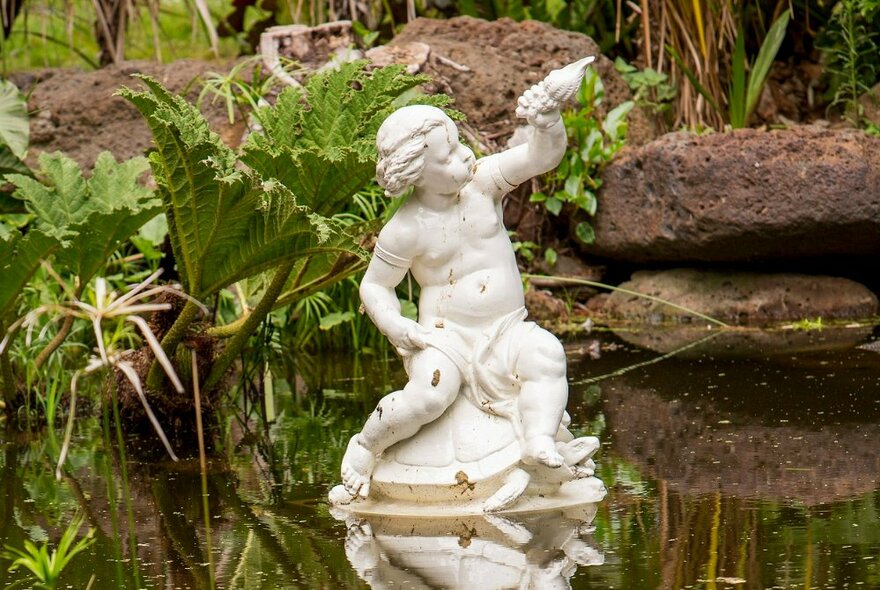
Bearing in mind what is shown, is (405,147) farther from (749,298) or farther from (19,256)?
(749,298)

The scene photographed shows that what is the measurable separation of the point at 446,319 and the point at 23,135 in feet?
11.6

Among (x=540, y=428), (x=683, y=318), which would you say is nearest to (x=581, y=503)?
(x=540, y=428)

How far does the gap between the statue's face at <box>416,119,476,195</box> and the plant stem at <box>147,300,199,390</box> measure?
1.28 m

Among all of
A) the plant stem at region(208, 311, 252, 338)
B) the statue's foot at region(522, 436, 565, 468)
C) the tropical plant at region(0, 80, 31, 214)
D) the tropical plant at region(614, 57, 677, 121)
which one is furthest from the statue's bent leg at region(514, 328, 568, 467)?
the tropical plant at region(614, 57, 677, 121)

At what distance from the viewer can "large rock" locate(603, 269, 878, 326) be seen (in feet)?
23.9

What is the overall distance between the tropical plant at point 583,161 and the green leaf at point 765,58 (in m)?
1.04

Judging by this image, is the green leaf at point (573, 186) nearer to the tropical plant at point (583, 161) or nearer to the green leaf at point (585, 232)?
the tropical plant at point (583, 161)

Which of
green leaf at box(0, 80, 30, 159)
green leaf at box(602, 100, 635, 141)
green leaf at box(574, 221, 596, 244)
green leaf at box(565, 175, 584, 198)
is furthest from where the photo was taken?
green leaf at box(602, 100, 635, 141)

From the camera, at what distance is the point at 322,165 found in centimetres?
441

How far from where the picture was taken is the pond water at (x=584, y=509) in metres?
3.25

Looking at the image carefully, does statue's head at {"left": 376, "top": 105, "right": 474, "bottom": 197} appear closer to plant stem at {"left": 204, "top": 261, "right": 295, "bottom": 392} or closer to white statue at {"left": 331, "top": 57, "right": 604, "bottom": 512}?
white statue at {"left": 331, "top": 57, "right": 604, "bottom": 512}

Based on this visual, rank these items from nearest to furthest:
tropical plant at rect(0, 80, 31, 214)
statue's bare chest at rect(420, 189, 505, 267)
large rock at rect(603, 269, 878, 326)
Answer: statue's bare chest at rect(420, 189, 505, 267)
tropical plant at rect(0, 80, 31, 214)
large rock at rect(603, 269, 878, 326)

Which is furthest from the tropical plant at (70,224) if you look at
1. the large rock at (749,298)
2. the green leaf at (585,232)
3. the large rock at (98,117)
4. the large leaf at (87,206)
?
the large rock at (749,298)

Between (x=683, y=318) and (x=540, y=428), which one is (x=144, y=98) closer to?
(x=540, y=428)
